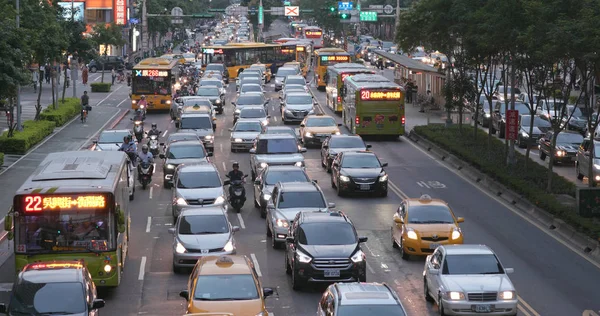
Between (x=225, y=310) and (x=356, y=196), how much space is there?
760 inches

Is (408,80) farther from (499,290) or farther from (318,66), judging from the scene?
(499,290)

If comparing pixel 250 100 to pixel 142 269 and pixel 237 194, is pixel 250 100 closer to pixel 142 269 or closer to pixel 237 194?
pixel 237 194

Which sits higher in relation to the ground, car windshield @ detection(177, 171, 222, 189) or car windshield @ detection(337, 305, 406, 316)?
car windshield @ detection(177, 171, 222, 189)

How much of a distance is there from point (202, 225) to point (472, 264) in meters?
Answer: 7.38

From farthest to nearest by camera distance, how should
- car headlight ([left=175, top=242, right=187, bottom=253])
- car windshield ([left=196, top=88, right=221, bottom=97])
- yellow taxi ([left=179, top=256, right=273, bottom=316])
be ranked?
car windshield ([left=196, top=88, right=221, bottom=97]) < car headlight ([left=175, top=242, right=187, bottom=253]) < yellow taxi ([left=179, top=256, right=273, bottom=316])

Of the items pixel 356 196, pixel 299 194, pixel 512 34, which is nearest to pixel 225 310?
pixel 299 194

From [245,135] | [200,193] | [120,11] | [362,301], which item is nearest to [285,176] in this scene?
[200,193]

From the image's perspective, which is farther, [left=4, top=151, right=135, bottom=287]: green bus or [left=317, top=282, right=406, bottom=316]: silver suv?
[left=4, top=151, right=135, bottom=287]: green bus

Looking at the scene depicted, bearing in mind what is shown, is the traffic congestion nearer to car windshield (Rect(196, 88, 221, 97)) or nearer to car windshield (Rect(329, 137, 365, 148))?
car windshield (Rect(329, 137, 365, 148))

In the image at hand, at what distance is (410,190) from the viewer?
129ft

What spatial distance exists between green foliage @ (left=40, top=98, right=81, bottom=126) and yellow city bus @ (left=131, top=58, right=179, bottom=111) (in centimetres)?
373

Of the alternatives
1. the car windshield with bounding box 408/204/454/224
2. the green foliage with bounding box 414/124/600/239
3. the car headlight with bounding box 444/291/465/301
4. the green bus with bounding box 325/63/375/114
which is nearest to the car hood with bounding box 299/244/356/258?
the car headlight with bounding box 444/291/465/301

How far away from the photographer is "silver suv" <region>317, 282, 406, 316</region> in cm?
1786

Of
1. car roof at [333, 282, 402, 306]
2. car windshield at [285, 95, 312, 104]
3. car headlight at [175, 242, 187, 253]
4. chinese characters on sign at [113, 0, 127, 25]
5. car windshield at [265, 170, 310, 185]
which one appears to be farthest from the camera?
chinese characters on sign at [113, 0, 127, 25]
